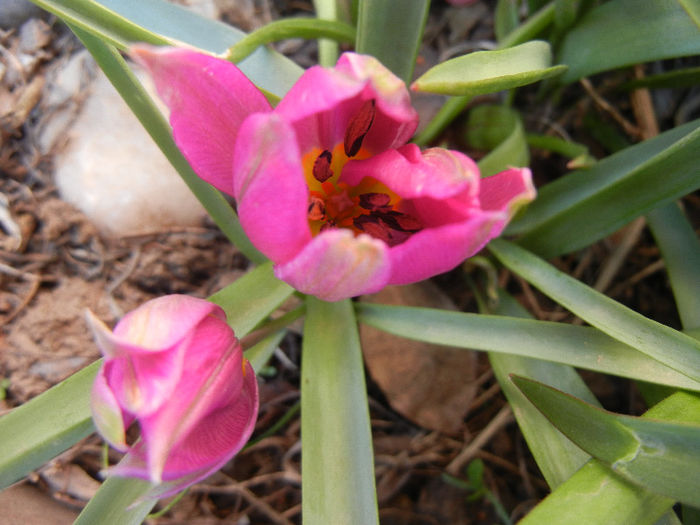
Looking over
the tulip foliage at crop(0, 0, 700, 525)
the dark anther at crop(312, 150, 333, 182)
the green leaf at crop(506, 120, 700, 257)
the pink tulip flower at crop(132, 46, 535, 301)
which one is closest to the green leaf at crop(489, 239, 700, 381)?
the tulip foliage at crop(0, 0, 700, 525)

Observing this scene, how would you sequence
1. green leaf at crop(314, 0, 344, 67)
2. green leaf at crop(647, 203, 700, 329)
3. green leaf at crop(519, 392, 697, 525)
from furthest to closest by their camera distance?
green leaf at crop(314, 0, 344, 67)
green leaf at crop(647, 203, 700, 329)
green leaf at crop(519, 392, 697, 525)

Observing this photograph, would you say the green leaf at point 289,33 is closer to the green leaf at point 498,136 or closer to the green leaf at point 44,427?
the green leaf at point 498,136

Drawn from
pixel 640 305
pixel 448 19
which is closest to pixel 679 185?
pixel 640 305

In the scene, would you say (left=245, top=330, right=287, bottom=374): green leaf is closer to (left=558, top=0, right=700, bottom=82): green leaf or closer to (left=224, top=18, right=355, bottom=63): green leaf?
(left=224, top=18, right=355, bottom=63): green leaf

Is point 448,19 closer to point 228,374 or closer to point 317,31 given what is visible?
point 317,31

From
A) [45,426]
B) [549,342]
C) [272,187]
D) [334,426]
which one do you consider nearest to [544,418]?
[549,342]

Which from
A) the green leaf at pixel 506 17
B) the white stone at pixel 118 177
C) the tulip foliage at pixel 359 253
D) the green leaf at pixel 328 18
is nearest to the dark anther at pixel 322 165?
the tulip foliage at pixel 359 253
